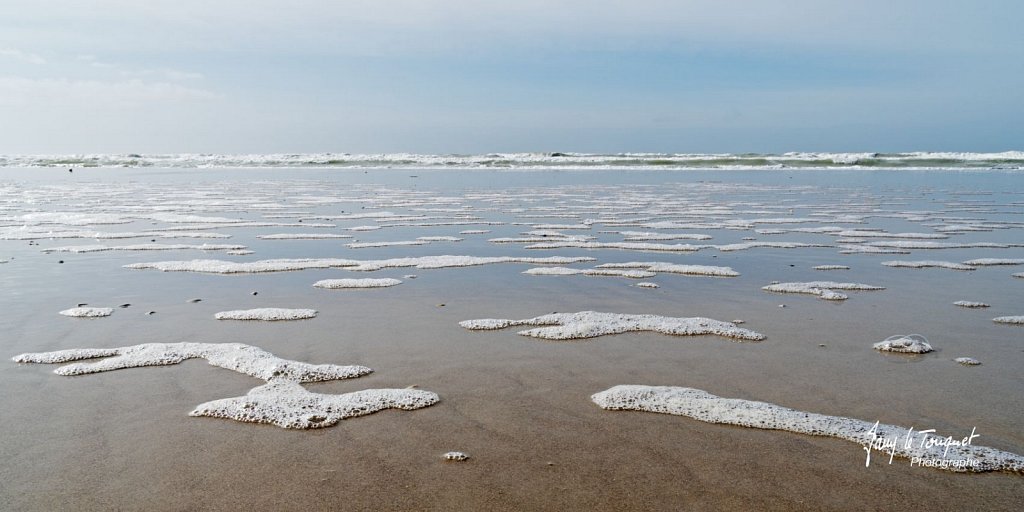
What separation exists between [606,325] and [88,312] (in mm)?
4577

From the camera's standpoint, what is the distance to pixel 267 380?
4215 millimetres

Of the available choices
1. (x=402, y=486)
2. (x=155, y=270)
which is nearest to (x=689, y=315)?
(x=402, y=486)

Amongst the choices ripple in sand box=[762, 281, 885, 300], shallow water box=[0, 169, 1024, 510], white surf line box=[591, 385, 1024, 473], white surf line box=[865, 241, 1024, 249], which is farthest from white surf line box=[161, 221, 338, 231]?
white surf line box=[591, 385, 1024, 473]

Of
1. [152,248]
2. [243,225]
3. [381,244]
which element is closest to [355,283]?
[381,244]

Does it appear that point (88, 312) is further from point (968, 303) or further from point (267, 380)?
point (968, 303)

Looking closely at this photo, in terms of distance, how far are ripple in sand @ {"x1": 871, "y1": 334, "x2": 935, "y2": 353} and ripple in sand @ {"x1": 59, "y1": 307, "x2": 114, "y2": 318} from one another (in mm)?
6415

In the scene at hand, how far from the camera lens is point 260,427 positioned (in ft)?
11.6

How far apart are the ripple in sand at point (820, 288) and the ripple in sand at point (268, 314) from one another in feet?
15.5

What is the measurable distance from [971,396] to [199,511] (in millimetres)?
4199

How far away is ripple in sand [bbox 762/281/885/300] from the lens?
673cm

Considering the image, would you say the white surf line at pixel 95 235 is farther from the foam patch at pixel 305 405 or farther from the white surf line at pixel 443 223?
the foam patch at pixel 305 405

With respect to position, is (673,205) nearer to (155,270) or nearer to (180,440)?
(155,270)

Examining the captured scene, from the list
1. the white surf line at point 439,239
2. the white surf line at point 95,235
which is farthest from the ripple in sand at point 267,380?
the white surf line at point 95,235

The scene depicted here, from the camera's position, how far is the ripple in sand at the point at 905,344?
4781 mm
